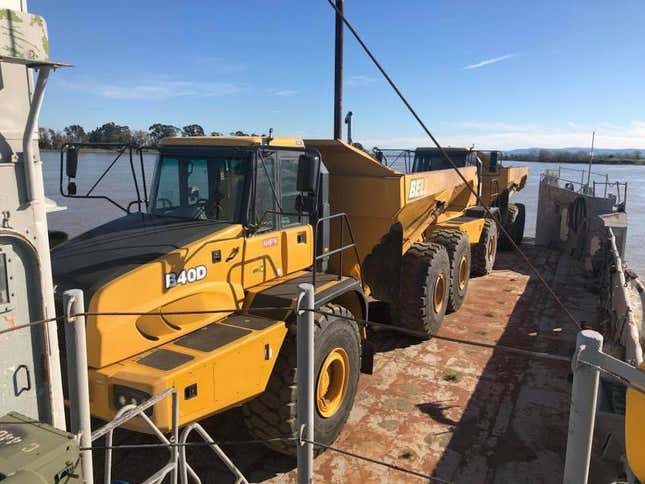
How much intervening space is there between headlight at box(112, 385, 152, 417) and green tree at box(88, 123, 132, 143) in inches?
96.7

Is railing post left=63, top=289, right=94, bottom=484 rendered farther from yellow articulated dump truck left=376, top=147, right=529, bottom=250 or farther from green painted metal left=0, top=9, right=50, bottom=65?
yellow articulated dump truck left=376, top=147, right=529, bottom=250

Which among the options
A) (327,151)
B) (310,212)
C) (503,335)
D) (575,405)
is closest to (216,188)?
(310,212)

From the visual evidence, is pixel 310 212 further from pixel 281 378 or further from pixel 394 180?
pixel 394 180

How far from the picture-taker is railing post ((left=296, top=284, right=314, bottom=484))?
2.64 metres

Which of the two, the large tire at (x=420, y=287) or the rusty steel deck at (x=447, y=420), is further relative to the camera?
the large tire at (x=420, y=287)

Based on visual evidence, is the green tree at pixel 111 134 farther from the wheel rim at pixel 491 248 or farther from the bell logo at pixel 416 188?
the wheel rim at pixel 491 248

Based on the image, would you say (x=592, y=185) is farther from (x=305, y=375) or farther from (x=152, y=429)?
(x=152, y=429)

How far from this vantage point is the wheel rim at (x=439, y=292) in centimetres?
731

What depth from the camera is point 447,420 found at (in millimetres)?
5105

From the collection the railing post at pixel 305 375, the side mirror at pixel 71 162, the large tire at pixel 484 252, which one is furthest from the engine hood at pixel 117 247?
the large tire at pixel 484 252

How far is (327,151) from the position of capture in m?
6.35

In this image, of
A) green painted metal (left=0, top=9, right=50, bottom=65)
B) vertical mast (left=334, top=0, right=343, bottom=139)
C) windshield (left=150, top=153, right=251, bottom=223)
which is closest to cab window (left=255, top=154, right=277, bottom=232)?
windshield (left=150, top=153, right=251, bottom=223)

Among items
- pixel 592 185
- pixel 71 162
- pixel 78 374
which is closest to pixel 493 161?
pixel 592 185

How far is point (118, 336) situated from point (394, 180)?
12.4 ft
